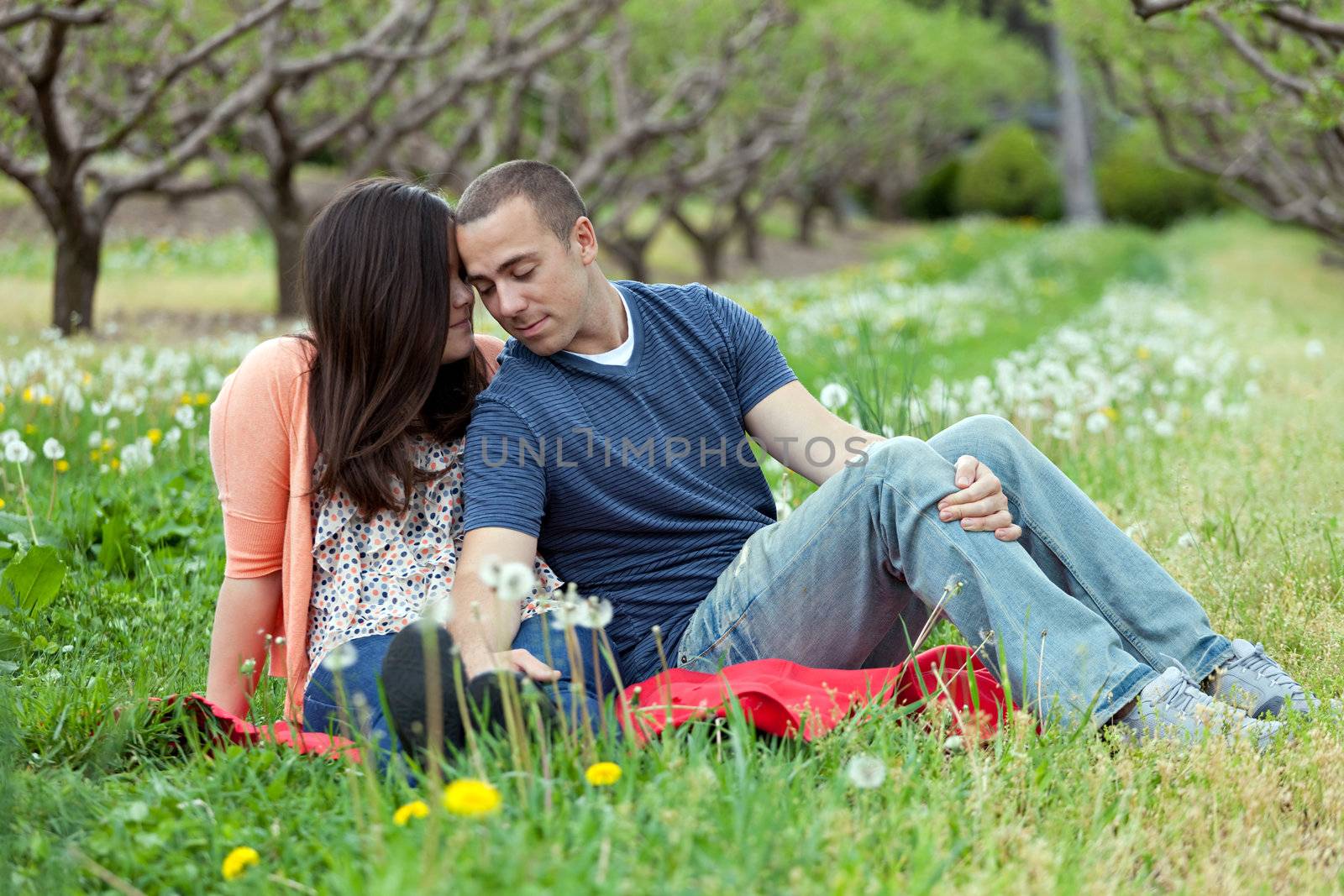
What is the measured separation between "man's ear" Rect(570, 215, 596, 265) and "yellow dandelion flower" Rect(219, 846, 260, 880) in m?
1.62

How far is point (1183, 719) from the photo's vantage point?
2582 mm

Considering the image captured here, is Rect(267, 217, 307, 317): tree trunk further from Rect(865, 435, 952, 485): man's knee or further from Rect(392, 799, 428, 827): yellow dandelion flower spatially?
Rect(392, 799, 428, 827): yellow dandelion flower

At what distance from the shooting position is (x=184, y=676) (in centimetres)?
328

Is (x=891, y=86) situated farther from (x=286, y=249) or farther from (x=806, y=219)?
(x=286, y=249)

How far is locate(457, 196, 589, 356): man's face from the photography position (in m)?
2.94

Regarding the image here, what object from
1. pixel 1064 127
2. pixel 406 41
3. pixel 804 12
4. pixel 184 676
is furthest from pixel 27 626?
pixel 1064 127

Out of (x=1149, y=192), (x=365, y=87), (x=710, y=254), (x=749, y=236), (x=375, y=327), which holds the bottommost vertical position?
(x=1149, y=192)

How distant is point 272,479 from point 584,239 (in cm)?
95

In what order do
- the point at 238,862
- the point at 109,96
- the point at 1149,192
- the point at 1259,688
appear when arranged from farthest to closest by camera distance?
the point at 1149,192, the point at 109,96, the point at 1259,688, the point at 238,862

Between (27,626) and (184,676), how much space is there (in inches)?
21.4

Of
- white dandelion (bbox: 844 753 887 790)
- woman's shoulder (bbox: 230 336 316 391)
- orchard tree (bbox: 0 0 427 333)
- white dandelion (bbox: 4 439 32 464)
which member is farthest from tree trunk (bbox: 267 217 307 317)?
white dandelion (bbox: 844 753 887 790)

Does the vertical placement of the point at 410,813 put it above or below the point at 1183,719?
above

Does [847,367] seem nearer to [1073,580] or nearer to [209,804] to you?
[1073,580]

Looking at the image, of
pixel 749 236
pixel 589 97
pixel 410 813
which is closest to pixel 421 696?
pixel 410 813
